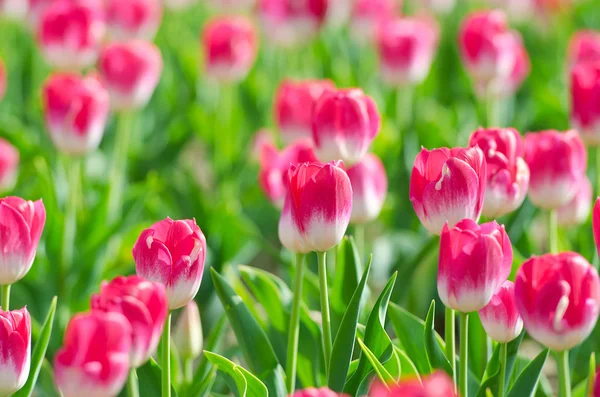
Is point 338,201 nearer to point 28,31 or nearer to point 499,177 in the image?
point 499,177

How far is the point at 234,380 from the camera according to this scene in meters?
1.12

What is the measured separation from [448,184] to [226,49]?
1799 mm

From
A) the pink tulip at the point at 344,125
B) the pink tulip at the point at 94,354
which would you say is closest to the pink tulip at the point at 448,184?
the pink tulip at the point at 344,125

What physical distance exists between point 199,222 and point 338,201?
45.1 inches

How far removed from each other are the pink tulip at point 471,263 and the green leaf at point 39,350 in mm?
443

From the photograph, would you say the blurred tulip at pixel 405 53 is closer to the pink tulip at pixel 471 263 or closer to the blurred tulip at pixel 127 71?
the blurred tulip at pixel 127 71

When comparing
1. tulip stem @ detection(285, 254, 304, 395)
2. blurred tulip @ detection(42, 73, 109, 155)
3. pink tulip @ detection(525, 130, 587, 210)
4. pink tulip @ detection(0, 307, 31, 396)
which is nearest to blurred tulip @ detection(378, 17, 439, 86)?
blurred tulip @ detection(42, 73, 109, 155)

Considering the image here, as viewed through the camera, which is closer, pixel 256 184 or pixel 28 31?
pixel 256 184

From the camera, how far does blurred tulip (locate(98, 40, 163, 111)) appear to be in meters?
2.17

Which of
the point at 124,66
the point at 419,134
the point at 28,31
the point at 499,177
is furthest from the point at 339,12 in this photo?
the point at 499,177

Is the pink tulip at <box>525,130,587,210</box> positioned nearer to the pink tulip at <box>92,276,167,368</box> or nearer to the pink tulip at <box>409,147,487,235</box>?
the pink tulip at <box>409,147,487,235</box>

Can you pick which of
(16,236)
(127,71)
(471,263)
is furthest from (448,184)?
(127,71)

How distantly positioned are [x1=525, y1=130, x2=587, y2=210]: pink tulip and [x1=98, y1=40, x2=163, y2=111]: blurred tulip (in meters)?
1.07

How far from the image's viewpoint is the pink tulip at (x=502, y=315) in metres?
1.04
